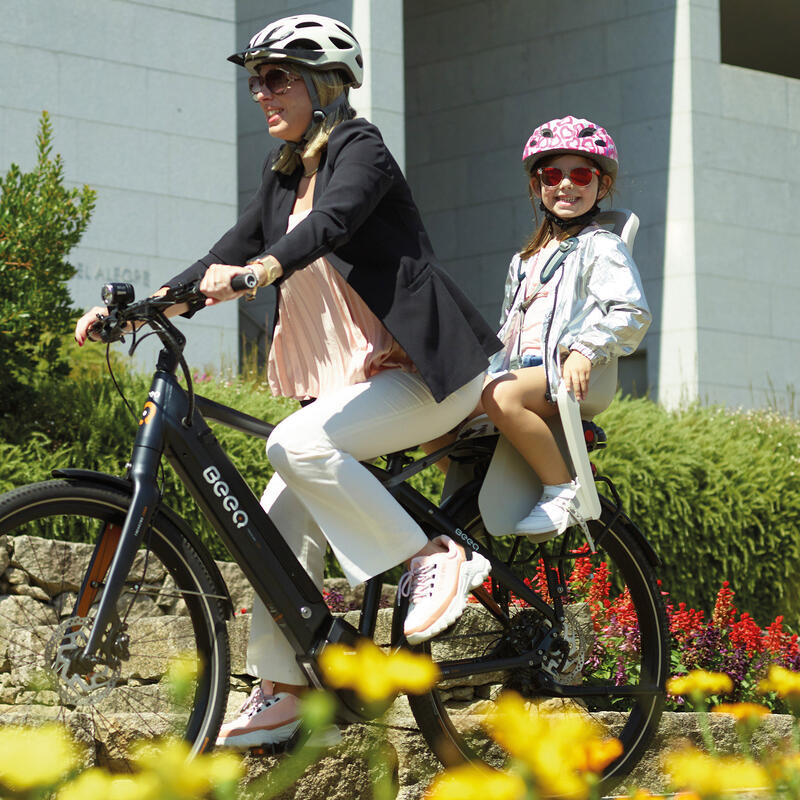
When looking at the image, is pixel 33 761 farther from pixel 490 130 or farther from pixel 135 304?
pixel 490 130

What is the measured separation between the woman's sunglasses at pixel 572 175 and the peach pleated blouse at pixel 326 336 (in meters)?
0.96

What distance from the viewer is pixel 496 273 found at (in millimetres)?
14172

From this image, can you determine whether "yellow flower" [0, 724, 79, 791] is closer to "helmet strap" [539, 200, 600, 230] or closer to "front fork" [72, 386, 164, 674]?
"front fork" [72, 386, 164, 674]

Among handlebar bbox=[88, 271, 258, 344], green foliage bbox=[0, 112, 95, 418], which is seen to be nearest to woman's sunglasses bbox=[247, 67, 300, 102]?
handlebar bbox=[88, 271, 258, 344]

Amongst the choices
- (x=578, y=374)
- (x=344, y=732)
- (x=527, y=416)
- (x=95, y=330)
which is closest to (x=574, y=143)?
(x=578, y=374)

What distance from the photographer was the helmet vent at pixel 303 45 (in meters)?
3.44

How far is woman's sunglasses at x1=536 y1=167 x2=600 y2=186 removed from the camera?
418cm

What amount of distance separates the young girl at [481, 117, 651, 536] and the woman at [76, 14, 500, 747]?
0.25m

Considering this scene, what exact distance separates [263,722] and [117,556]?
2.22 feet

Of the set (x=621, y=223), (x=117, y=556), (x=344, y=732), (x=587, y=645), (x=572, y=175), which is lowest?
(x=344, y=732)

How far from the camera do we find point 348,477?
11.1ft

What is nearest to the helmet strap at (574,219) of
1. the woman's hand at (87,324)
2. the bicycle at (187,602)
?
the bicycle at (187,602)

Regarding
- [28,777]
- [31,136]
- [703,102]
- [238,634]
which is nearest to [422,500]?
[238,634]

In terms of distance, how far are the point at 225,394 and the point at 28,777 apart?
5.59 m
